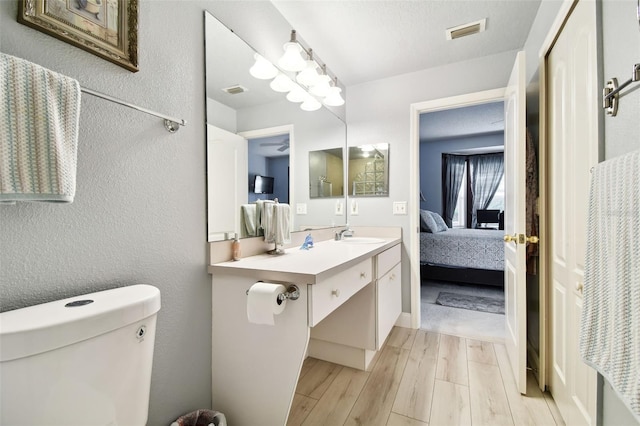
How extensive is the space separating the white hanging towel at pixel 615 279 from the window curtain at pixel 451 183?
5.66 m

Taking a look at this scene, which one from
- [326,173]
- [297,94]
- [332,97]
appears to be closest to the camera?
[297,94]

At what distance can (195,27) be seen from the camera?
3.99 ft

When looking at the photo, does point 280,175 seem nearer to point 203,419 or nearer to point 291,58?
point 291,58

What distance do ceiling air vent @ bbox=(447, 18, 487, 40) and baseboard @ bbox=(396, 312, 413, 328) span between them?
7.48 feet

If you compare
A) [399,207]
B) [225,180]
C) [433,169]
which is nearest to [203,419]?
[225,180]

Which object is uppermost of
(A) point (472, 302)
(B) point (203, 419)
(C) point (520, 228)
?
(C) point (520, 228)

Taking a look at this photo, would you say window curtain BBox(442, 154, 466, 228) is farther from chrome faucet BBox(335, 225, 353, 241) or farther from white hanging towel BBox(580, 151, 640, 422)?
white hanging towel BBox(580, 151, 640, 422)

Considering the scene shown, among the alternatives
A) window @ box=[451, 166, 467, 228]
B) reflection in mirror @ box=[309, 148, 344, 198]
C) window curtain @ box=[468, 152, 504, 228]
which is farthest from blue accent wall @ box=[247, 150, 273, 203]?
window curtain @ box=[468, 152, 504, 228]

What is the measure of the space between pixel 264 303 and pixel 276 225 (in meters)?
0.65

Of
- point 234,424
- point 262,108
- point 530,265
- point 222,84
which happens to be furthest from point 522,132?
point 234,424

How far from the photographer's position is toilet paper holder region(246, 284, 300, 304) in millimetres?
1065

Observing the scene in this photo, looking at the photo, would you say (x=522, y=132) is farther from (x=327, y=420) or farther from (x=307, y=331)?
(x=327, y=420)

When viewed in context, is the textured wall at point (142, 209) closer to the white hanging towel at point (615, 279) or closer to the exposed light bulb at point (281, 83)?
the exposed light bulb at point (281, 83)

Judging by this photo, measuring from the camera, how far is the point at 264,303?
102 centimetres
